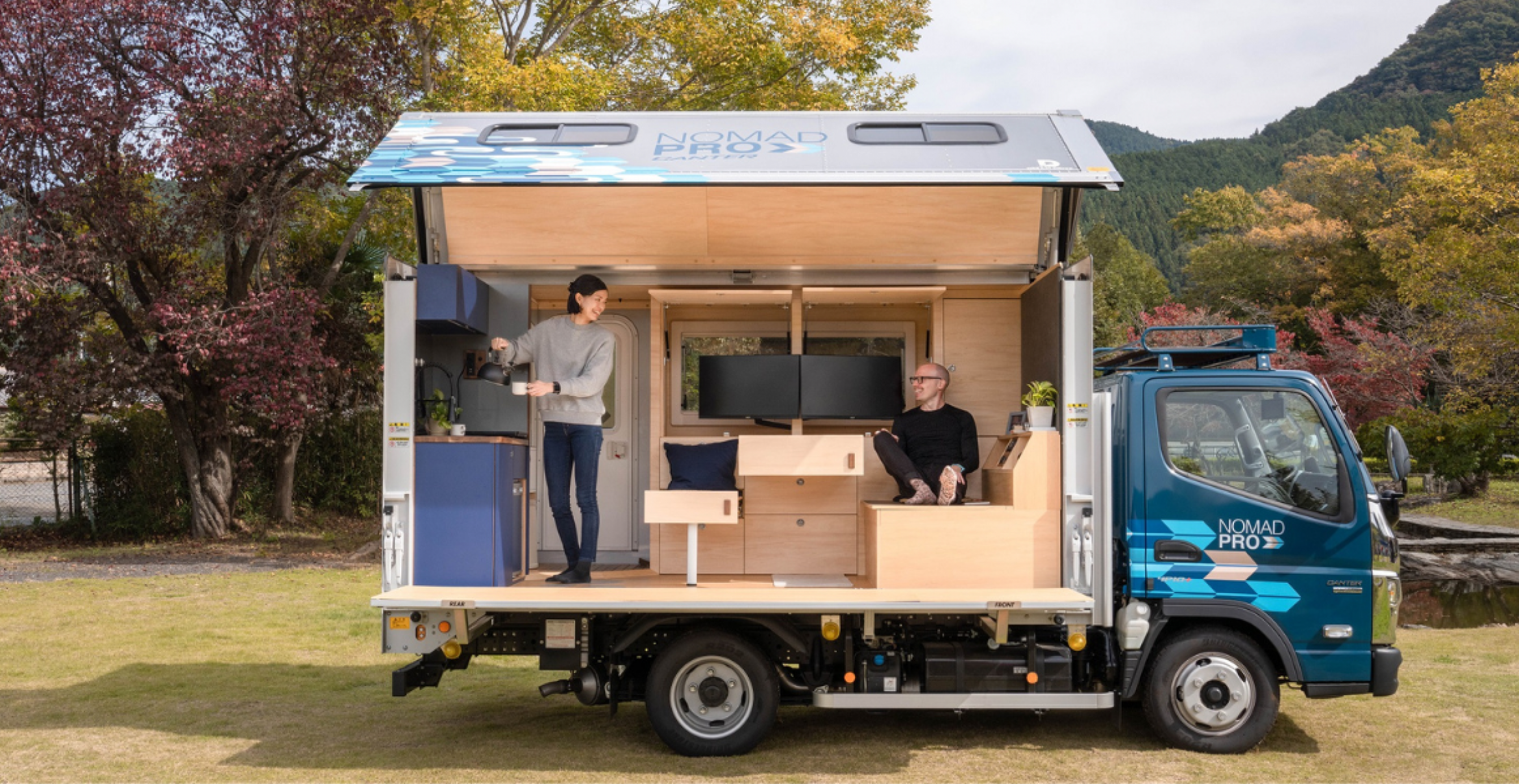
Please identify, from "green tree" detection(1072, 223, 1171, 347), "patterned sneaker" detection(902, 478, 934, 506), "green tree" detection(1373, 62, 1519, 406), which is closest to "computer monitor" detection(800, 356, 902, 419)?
"patterned sneaker" detection(902, 478, 934, 506)

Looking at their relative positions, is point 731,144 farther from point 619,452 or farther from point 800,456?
point 619,452

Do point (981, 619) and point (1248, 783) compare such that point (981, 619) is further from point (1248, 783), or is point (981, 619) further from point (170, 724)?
point (170, 724)

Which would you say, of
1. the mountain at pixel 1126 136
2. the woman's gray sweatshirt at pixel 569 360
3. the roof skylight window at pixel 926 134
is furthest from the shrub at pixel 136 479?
the mountain at pixel 1126 136

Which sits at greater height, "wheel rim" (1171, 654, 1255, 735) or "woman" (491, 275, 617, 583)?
"woman" (491, 275, 617, 583)

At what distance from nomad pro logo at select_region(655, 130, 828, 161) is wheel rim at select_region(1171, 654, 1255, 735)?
331 centimetres

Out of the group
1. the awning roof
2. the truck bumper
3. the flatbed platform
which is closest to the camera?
the flatbed platform

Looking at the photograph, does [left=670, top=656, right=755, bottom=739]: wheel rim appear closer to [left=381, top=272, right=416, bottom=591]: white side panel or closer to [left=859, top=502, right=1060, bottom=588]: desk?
[left=859, top=502, right=1060, bottom=588]: desk

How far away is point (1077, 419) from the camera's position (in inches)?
246

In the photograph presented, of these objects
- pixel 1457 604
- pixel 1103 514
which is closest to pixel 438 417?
pixel 1103 514

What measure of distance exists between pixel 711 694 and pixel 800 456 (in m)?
1.50

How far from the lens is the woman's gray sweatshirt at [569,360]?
6828mm

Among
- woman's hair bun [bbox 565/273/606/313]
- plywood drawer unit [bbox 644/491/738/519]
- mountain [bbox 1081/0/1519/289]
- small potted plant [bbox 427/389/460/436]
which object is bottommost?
plywood drawer unit [bbox 644/491/738/519]

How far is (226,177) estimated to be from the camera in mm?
15148

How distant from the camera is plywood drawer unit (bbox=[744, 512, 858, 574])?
24.6 ft
